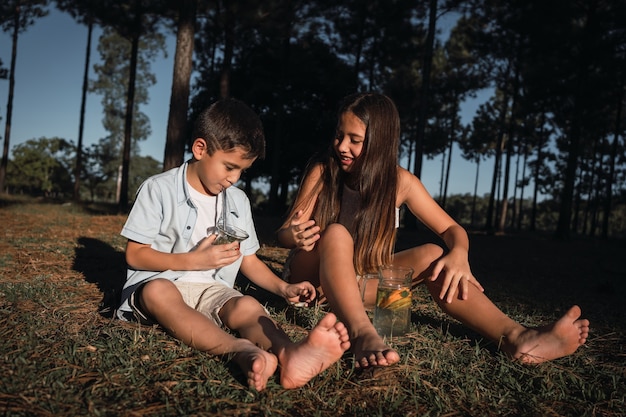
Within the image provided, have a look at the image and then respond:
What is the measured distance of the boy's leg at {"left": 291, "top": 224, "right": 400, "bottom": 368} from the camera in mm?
1639

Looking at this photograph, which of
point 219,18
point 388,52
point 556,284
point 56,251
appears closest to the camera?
point 56,251

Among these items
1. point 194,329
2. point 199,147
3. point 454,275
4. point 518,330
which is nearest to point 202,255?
point 194,329

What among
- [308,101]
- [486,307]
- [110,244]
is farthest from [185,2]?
[308,101]

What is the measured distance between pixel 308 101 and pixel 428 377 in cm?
1817

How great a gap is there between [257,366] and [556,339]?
122 centimetres

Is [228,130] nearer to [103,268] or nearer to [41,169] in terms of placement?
[103,268]

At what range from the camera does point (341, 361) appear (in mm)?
1829

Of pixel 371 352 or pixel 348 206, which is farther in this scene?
pixel 348 206

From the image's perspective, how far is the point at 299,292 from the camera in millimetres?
2178

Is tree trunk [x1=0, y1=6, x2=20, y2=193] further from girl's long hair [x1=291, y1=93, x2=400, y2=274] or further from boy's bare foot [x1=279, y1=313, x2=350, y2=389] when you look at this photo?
boy's bare foot [x1=279, y1=313, x2=350, y2=389]

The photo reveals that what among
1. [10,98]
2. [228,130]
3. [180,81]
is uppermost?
[10,98]

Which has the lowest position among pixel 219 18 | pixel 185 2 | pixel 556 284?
pixel 556 284

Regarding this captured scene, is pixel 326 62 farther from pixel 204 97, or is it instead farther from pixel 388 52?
pixel 204 97

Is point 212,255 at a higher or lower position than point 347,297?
higher
